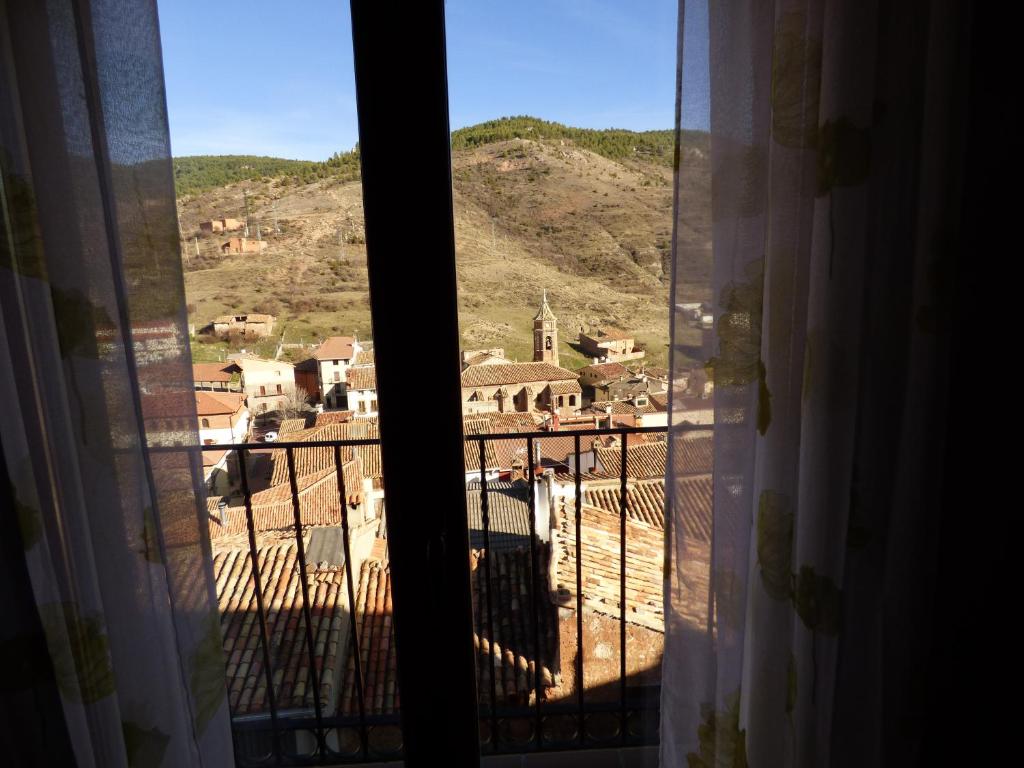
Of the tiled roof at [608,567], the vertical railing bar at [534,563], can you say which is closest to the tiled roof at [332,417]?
the vertical railing bar at [534,563]

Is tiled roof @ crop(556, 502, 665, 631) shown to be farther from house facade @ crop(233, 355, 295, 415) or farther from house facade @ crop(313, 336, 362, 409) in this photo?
house facade @ crop(233, 355, 295, 415)

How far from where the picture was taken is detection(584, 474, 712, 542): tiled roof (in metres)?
1.03

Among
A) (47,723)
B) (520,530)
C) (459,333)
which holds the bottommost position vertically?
(520,530)

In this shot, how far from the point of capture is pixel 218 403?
117 centimetres

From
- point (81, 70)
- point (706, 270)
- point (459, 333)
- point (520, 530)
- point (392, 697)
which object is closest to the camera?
point (81, 70)

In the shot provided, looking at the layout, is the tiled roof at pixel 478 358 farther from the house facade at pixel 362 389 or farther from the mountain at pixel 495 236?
the house facade at pixel 362 389

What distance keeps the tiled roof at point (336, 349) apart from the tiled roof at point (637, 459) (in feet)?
2.19

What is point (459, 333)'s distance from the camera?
3.73ft

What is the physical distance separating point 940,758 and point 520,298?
49.6 inches

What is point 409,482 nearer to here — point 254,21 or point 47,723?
point 47,723

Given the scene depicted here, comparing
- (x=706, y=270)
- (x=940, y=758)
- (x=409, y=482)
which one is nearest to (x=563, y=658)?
(x=940, y=758)

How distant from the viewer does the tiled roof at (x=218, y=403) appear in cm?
115

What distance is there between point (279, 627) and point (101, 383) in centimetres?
170

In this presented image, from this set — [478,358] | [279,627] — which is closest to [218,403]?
[478,358]
